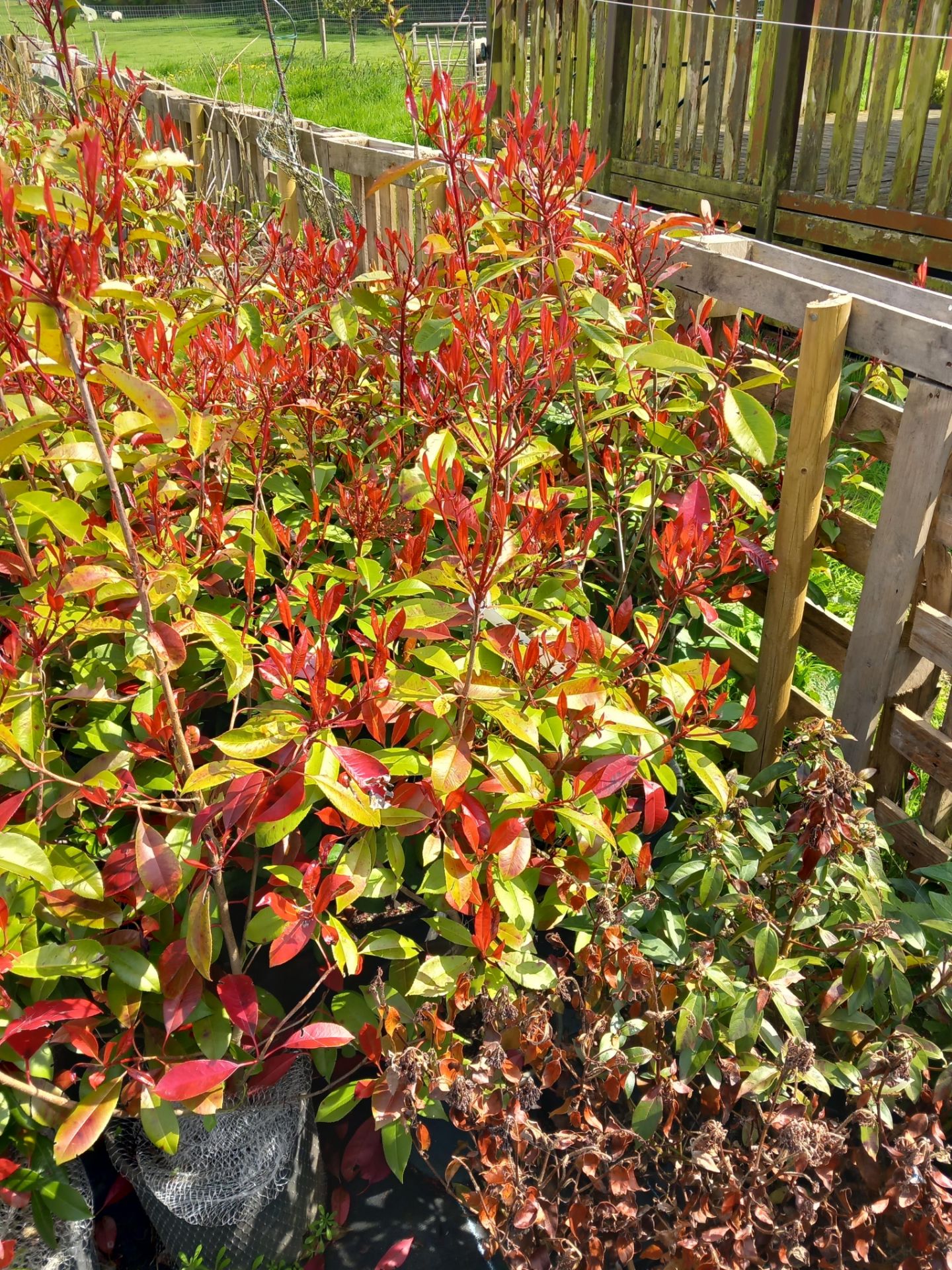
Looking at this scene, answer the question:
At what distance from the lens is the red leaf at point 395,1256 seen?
162 centimetres

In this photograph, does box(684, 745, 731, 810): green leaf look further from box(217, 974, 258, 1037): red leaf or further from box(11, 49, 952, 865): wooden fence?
box(217, 974, 258, 1037): red leaf

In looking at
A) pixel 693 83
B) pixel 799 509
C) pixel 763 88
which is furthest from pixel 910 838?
pixel 693 83

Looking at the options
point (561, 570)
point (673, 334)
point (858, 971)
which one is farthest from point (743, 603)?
point (858, 971)

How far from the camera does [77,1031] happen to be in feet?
4.62

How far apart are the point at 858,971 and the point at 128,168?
2.18 meters

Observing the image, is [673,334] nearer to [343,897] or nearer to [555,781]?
[555,781]

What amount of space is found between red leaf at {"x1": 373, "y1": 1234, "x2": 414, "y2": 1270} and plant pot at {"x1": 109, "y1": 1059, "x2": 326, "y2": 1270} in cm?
17

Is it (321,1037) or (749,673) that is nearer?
(321,1037)

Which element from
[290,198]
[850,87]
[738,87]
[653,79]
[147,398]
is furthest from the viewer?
[653,79]

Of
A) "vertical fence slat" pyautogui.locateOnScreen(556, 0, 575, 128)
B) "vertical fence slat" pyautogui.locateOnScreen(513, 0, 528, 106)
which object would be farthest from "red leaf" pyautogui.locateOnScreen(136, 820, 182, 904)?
"vertical fence slat" pyautogui.locateOnScreen(513, 0, 528, 106)

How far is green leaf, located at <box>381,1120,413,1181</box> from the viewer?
Answer: 1487mm

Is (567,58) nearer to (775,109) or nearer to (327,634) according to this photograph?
(775,109)

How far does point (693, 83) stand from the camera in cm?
538

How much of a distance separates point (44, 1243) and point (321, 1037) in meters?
0.56
